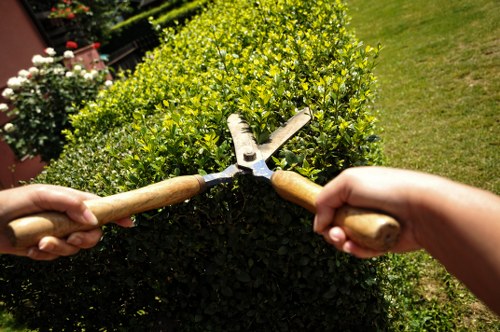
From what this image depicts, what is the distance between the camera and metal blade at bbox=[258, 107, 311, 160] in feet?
7.54

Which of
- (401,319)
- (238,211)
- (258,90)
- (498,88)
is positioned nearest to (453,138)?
(498,88)

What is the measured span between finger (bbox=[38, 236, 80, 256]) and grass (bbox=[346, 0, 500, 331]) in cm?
266

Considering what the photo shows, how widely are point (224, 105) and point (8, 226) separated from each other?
1.79m

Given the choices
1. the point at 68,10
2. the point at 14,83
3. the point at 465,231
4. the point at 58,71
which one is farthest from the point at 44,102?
the point at 68,10

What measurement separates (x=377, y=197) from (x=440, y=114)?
5059 mm

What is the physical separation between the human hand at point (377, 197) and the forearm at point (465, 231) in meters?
0.03

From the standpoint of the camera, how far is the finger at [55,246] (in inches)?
59.7

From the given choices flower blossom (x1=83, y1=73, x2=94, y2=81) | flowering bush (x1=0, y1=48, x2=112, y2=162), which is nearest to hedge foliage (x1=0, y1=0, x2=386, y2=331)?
flowering bush (x1=0, y1=48, x2=112, y2=162)

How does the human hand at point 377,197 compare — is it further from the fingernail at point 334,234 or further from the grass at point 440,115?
the grass at point 440,115

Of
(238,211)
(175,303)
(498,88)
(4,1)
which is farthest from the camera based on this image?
(4,1)

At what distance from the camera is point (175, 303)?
313cm

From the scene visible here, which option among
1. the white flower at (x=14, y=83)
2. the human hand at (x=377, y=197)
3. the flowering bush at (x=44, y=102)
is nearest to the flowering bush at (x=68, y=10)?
the flowering bush at (x=44, y=102)

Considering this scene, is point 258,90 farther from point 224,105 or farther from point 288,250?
point 288,250

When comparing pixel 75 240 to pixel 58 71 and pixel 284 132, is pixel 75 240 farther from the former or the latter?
pixel 58 71
